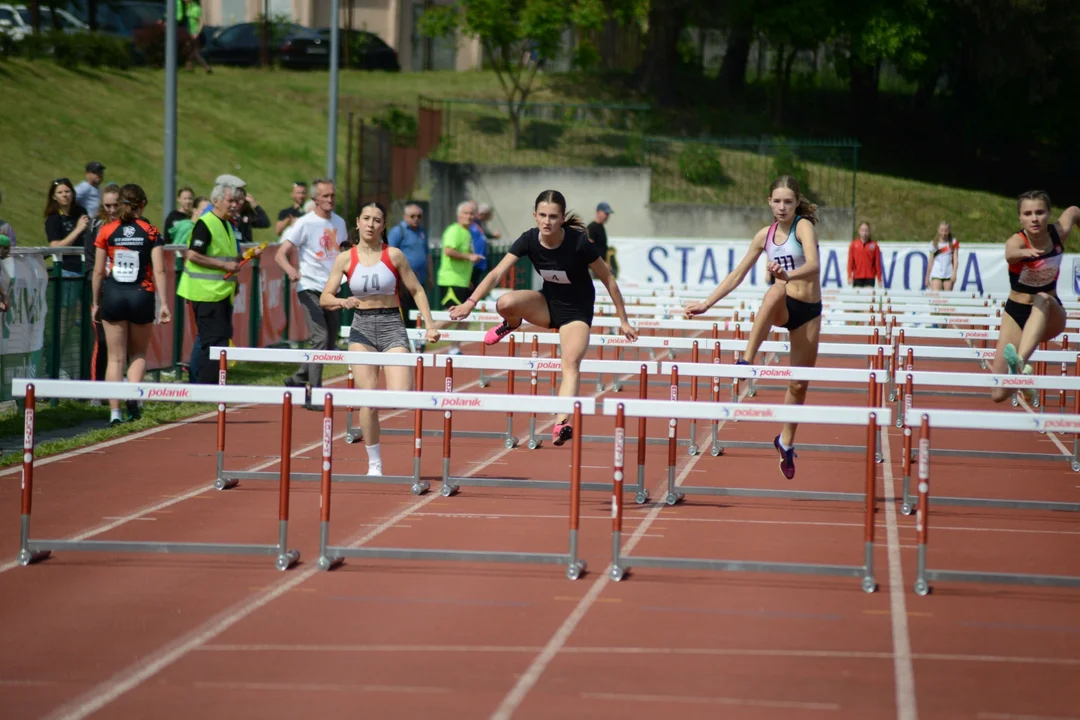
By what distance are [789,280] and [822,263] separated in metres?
22.5

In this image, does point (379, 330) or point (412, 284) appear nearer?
point (412, 284)

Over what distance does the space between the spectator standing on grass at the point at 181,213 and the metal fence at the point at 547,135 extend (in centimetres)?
2121

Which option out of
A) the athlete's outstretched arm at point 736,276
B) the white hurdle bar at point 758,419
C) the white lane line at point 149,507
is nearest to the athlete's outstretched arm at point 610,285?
the athlete's outstretched arm at point 736,276

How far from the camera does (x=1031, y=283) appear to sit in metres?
12.1

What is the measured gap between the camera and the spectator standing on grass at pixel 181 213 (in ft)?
54.7

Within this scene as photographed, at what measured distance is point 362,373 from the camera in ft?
34.7

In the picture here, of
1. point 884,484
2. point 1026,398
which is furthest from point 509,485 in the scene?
point 1026,398

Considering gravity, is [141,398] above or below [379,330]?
below

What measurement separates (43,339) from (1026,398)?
416 inches

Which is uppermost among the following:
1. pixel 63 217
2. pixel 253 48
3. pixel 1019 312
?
pixel 253 48

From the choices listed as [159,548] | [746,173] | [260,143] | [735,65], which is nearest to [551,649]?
[159,548]

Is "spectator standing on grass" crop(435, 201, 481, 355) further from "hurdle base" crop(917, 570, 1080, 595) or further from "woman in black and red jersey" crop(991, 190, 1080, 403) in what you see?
"hurdle base" crop(917, 570, 1080, 595)

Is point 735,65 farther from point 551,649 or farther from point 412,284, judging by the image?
point 551,649

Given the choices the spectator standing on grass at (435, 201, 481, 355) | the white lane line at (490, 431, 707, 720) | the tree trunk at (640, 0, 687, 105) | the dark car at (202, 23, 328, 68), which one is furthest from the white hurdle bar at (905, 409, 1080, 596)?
the tree trunk at (640, 0, 687, 105)
